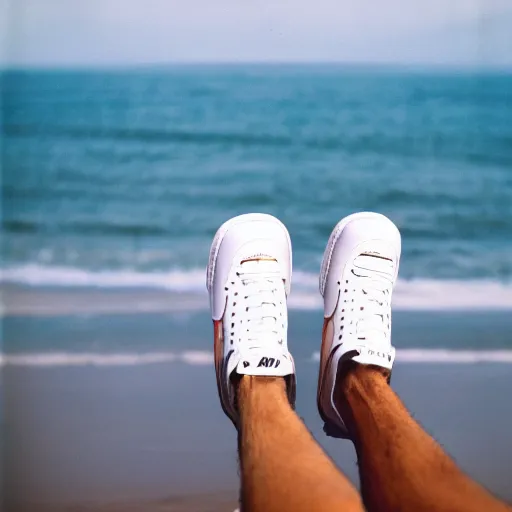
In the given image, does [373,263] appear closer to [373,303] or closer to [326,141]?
[373,303]

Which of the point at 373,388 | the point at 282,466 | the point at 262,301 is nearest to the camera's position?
the point at 282,466

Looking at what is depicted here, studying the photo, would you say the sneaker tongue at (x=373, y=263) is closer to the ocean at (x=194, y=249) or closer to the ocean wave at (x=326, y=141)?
the ocean at (x=194, y=249)

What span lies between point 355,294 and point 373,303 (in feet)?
0.10

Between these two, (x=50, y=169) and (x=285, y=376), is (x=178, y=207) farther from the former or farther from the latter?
(x=285, y=376)

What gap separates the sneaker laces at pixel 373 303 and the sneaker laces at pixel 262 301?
120 mm

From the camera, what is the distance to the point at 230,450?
1264mm

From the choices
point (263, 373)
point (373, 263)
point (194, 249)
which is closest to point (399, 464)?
point (263, 373)

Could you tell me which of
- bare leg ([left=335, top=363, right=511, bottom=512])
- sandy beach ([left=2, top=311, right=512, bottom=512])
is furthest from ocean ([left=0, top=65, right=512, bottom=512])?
bare leg ([left=335, top=363, right=511, bottom=512])

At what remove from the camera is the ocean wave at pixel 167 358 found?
4.07 ft

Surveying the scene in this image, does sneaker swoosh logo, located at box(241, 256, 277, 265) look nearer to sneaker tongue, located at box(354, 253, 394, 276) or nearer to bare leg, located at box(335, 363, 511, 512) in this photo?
sneaker tongue, located at box(354, 253, 394, 276)

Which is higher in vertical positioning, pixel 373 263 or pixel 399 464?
pixel 373 263

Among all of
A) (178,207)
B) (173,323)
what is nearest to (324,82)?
(178,207)

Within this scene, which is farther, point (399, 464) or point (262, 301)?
point (262, 301)

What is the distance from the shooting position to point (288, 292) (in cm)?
127
